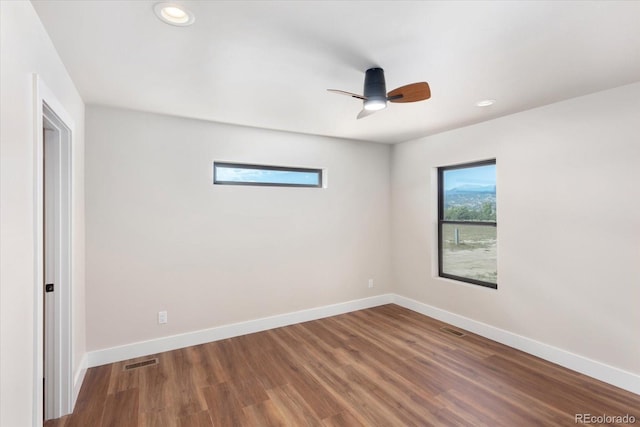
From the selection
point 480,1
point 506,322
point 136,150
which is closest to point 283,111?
point 136,150

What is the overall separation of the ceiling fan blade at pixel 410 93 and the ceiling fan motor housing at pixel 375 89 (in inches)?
3.1

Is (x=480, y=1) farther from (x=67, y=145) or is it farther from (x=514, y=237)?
(x=67, y=145)

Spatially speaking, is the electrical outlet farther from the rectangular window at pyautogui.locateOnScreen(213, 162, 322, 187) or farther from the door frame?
the rectangular window at pyautogui.locateOnScreen(213, 162, 322, 187)

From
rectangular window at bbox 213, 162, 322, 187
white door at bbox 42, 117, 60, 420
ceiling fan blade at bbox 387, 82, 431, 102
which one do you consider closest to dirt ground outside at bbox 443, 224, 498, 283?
rectangular window at bbox 213, 162, 322, 187

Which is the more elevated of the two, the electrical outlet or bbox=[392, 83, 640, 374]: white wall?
bbox=[392, 83, 640, 374]: white wall

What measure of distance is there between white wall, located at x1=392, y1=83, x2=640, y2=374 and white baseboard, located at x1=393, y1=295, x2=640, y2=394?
5 cm

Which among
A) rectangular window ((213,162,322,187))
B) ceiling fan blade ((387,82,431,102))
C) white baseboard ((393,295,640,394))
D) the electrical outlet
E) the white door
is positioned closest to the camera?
ceiling fan blade ((387,82,431,102))

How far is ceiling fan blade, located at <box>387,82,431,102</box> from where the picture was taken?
2.10m

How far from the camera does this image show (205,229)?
355cm

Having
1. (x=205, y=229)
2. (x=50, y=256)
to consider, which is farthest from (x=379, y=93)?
(x=50, y=256)

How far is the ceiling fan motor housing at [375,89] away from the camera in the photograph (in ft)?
7.18

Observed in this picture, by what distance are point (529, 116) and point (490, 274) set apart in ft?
6.02

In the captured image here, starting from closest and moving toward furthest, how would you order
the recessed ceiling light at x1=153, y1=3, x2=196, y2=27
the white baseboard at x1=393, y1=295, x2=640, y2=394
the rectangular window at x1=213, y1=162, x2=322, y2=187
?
the recessed ceiling light at x1=153, y1=3, x2=196, y2=27, the white baseboard at x1=393, y1=295, x2=640, y2=394, the rectangular window at x1=213, y1=162, x2=322, y2=187

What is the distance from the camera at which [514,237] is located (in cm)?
336
